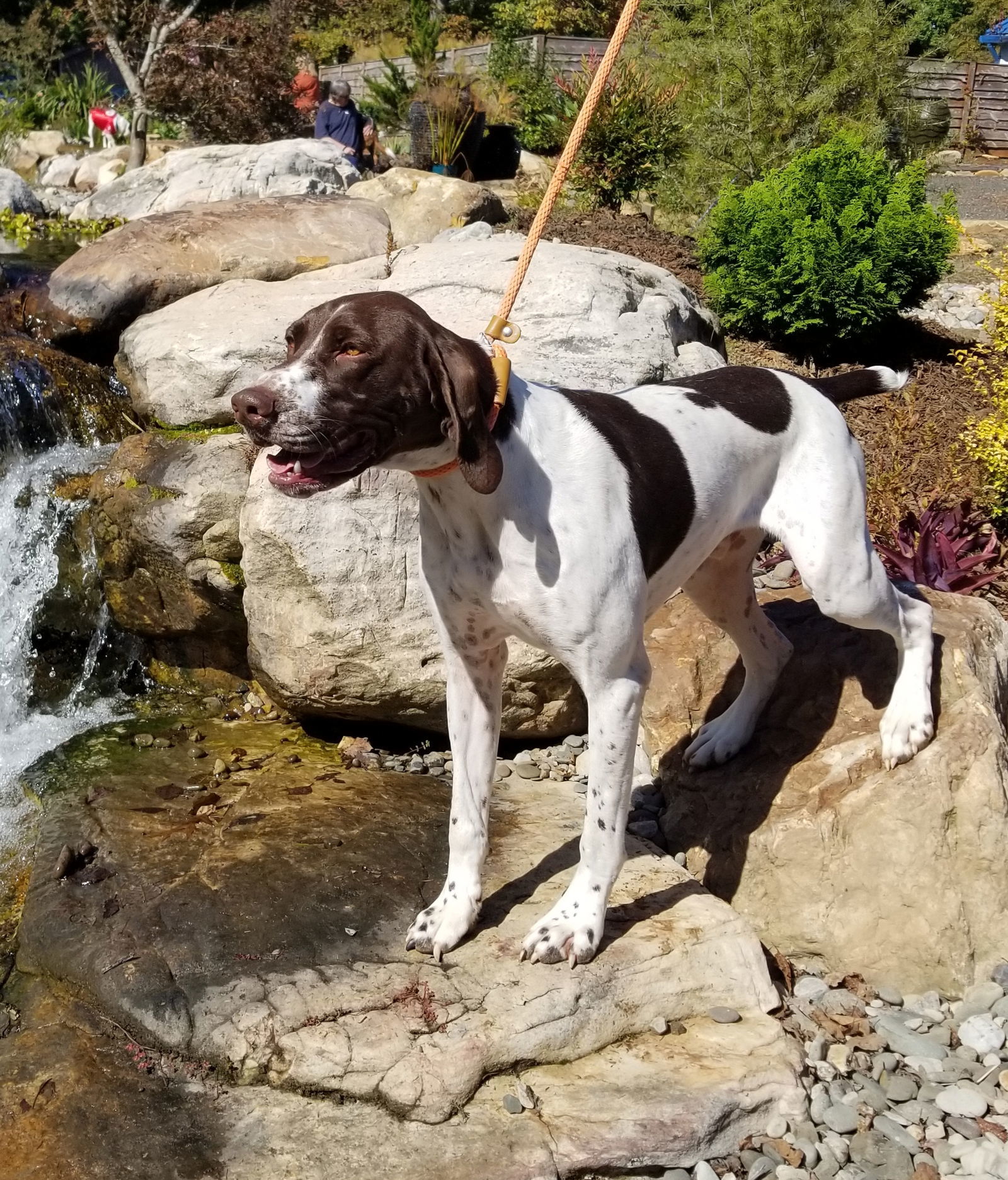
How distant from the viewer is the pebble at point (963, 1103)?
3150mm

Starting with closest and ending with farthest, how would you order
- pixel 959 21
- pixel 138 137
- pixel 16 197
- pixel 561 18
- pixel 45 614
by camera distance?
pixel 45 614 → pixel 16 197 → pixel 138 137 → pixel 561 18 → pixel 959 21

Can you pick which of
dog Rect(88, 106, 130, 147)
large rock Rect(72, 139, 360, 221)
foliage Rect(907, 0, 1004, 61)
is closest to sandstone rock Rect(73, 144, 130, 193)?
dog Rect(88, 106, 130, 147)

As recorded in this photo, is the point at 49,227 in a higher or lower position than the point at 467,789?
higher

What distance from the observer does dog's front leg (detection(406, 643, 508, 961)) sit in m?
3.41

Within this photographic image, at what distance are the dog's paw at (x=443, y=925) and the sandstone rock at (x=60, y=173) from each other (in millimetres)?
18165

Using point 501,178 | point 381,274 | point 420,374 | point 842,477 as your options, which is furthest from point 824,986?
point 501,178

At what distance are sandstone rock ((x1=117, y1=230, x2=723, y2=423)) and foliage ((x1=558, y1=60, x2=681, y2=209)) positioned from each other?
4.71 meters

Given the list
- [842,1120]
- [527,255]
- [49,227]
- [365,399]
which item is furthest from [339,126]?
[842,1120]

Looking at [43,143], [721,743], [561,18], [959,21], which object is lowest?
[721,743]

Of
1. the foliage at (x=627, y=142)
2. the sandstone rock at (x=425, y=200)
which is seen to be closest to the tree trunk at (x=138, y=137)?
the sandstone rock at (x=425, y=200)

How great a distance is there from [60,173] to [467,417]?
18.8 meters

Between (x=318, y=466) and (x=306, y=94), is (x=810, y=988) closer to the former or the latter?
(x=318, y=466)

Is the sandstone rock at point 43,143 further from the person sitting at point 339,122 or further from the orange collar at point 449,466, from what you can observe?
the orange collar at point 449,466

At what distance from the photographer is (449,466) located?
2.95 metres
